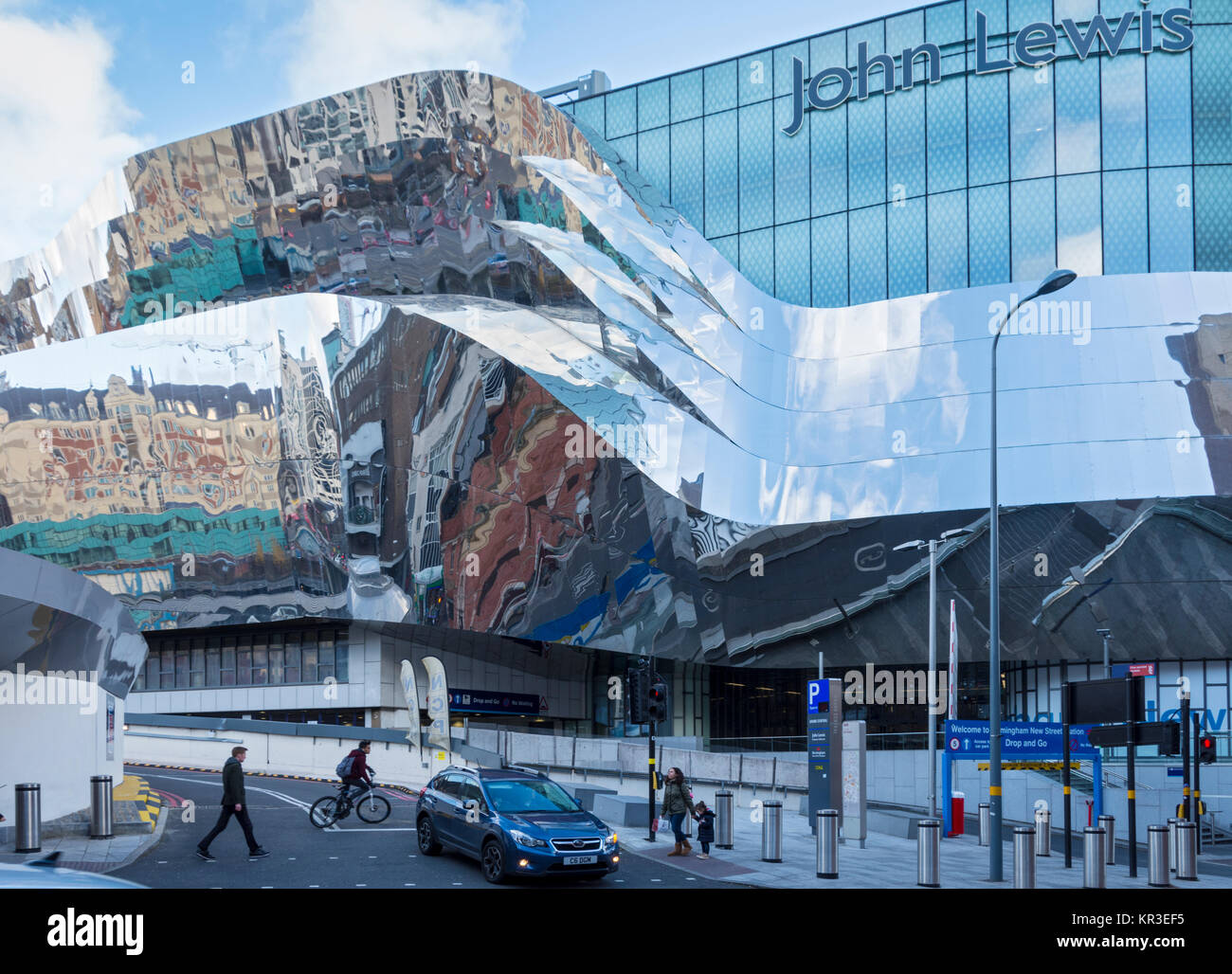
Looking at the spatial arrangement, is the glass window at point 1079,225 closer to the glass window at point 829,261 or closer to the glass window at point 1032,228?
the glass window at point 1032,228

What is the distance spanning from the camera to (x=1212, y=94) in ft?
165

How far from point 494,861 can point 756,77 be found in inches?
1860

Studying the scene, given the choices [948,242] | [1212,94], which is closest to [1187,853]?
[948,242]

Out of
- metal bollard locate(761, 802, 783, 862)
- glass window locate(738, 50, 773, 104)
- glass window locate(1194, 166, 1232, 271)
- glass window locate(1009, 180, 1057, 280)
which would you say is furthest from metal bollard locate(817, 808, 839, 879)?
glass window locate(738, 50, 773, 104)

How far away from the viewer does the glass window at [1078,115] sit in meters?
50.9

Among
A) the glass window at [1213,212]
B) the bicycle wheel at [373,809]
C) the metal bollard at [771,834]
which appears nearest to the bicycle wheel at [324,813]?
the bicycle wheel at [373,809]

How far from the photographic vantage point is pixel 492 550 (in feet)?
149

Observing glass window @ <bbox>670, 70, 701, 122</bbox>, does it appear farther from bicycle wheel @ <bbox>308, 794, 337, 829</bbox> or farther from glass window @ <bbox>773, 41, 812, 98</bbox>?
bicycle wheel @ <bbox>308, 794, 337, 829</bbox>

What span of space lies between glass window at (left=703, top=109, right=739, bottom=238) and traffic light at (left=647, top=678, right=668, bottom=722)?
36008 millimetres

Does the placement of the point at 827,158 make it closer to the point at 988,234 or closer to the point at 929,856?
the point at 988,234

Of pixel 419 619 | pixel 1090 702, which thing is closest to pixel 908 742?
pixel 1090 702

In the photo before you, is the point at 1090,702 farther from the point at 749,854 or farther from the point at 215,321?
the point at 215,321

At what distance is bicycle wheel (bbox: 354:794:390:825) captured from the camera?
23919 mm
